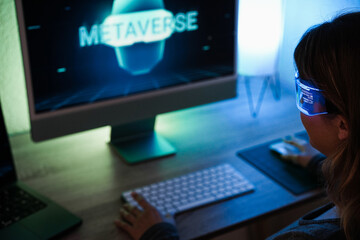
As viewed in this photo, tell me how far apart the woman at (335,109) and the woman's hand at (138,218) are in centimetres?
31

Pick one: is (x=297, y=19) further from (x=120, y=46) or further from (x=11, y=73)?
(x=11, y=73)

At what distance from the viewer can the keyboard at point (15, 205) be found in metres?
1.02

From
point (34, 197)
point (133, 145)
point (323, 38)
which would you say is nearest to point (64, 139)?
point (133, 145)

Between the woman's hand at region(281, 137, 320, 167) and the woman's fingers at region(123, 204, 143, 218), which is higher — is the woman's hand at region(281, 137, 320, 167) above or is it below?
above

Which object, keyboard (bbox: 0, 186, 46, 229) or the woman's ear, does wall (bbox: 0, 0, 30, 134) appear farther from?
the woman's ear

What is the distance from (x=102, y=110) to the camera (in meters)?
1.22

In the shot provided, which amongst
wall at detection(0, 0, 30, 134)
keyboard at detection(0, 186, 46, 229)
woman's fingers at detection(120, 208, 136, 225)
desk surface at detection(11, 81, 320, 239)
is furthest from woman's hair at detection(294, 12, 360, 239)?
wall at detection(0, 0, 30, 134)

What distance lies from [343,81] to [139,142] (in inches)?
31.9

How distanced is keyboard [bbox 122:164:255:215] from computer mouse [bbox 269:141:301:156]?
0.17 meters

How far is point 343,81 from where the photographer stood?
68 cm

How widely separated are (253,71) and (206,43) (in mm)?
300

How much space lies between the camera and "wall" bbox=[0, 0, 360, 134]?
133 cm

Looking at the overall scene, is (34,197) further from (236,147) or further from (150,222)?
(236,147)

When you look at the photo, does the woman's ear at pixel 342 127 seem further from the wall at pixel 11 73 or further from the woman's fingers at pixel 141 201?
the wall at pixel 11 73
